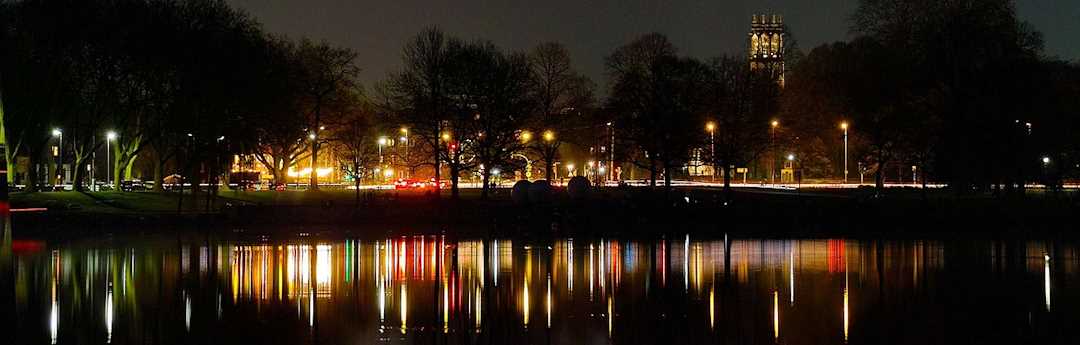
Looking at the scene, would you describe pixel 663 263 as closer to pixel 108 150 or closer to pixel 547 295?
pixel 547 295

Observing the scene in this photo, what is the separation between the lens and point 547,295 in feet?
106

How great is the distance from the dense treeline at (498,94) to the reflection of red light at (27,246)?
1430cm

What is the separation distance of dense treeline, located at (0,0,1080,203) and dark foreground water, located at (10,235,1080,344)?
94.6 feet

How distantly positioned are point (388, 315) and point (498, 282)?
742cm

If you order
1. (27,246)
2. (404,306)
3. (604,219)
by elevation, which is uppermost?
(604,219)

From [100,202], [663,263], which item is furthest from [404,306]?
[100,202]

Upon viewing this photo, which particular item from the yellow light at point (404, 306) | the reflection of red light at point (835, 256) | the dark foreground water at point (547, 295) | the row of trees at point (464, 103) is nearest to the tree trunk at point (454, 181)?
the row of trees at point (464, 103)

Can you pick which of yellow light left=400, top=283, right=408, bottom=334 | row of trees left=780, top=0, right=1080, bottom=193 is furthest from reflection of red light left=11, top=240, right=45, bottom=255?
row of trees left=780, top=0, right=1080, bottom=193

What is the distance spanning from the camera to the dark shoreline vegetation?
62.4 m

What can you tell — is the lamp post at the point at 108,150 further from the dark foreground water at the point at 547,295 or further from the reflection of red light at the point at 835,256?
the reflection of red light at the point at 835,256

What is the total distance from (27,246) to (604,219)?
90.7 feet

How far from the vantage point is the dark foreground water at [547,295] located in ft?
84.4

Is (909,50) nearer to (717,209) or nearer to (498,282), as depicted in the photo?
(717,209)

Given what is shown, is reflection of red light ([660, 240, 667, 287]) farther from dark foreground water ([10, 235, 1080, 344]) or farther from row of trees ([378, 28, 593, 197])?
row of trees ([378, 28, 593, 197])
